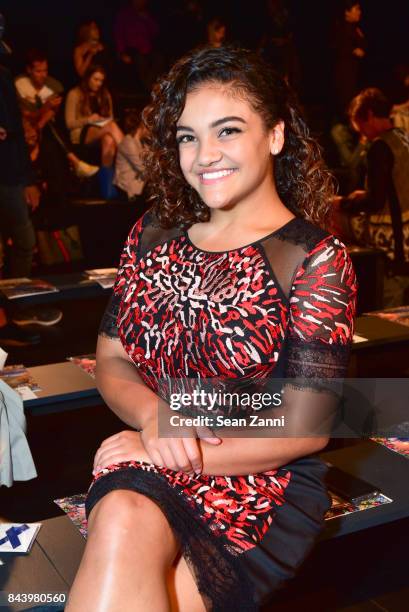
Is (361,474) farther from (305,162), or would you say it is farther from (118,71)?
(118,71)

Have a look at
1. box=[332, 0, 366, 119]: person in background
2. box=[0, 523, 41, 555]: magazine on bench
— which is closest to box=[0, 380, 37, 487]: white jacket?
box=[0, 523, 41, 555]: magazine on bench

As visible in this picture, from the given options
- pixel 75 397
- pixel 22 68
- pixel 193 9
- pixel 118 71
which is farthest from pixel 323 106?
pixel 75 397

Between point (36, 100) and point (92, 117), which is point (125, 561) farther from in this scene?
point (92, 117)

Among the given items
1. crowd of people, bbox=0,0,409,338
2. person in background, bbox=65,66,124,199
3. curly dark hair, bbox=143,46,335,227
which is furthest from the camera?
person in background, bbox=65,66,124,199

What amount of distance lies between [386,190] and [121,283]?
331 cm

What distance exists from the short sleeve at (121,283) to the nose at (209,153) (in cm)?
26

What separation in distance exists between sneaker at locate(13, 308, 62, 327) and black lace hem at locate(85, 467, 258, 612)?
3.68m

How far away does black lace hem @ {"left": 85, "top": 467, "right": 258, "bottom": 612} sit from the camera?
1.51 metres

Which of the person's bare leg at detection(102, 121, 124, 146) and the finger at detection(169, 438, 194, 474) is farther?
the person's bare leg at detection(102, 121, 124, 146)

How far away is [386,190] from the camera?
497 centimetres

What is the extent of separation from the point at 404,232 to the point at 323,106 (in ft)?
12.3

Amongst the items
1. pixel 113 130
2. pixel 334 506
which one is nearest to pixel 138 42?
pixel 113 130

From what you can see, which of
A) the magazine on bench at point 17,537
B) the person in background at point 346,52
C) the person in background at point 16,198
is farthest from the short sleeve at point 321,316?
the person in background at point 346,52

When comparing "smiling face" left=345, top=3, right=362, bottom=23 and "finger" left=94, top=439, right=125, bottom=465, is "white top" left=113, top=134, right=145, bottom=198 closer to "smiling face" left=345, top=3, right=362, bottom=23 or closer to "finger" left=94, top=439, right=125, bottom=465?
"smiling face" left=345, top=3, right=362, bottom=23
